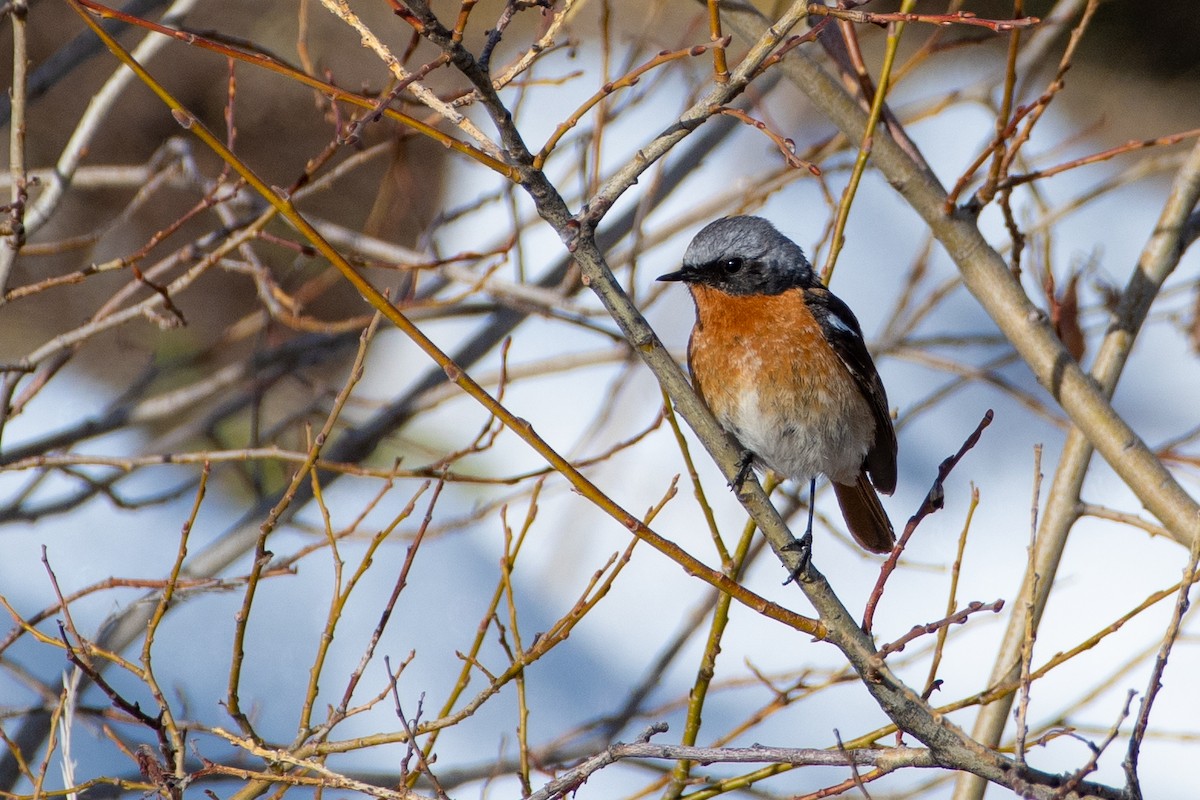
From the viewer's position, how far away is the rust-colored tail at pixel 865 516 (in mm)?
3996

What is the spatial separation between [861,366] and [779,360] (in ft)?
1.15

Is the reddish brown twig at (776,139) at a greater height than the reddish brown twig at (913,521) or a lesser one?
greater

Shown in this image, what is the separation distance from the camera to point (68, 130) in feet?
23.0

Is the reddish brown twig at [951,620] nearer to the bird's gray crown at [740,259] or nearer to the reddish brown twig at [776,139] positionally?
the reddish brown twig at [776,139]

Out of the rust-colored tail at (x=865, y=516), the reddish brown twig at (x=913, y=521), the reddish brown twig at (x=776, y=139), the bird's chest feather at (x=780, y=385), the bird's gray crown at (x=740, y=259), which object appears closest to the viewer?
the reddish brown twig at (x=776, y=139)

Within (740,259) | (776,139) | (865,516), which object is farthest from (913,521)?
(865,516)

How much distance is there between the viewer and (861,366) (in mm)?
3660

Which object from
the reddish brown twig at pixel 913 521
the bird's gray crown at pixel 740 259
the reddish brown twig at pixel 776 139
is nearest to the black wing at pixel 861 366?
the bird's gray crown at pixel 740 259

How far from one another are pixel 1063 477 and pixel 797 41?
7.20ft

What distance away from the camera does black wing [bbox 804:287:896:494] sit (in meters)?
3.62

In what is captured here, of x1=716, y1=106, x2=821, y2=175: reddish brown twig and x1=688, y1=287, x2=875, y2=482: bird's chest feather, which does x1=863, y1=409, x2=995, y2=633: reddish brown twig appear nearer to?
x1=716, y1=106, x2=821, y2=175: reddish brown twig

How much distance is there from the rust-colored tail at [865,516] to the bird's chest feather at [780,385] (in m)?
0.35

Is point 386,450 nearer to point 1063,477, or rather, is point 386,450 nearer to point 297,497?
point 297,497

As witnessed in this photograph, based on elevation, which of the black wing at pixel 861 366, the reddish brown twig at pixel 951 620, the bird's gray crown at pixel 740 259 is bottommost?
the reddish brown twig at pixel 951 620
